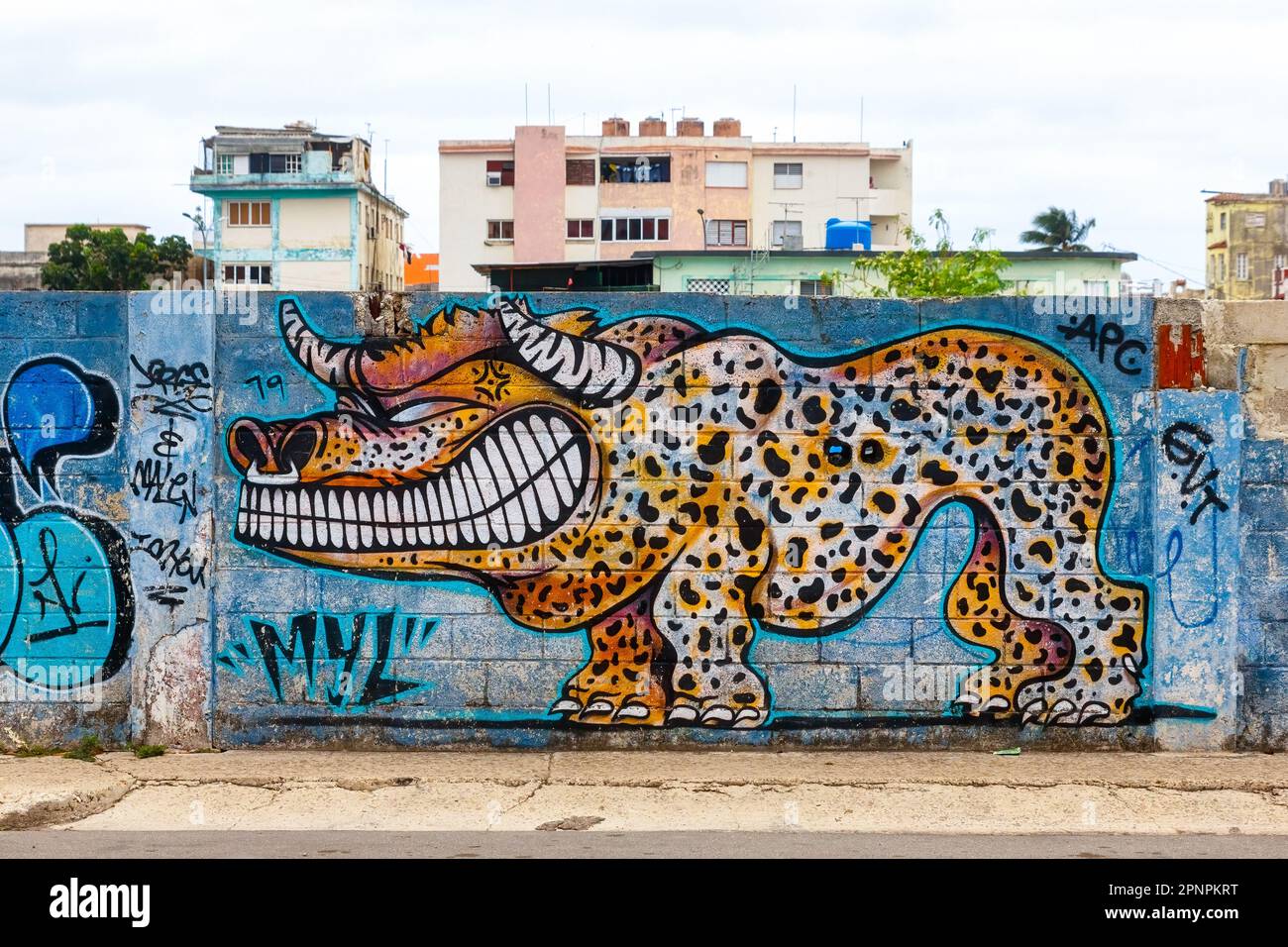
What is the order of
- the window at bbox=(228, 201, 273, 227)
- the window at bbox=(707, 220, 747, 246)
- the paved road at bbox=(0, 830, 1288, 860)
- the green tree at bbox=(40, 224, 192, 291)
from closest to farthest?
the paved road at bbox=(0, 830, 1288, 860) < the window at bbox=(707, 220, 747, 246) < the green tree at bbox=(40, 224, 192, 291) < the window at bbox=(228, 201, 273, 227)

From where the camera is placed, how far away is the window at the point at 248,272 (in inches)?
2632

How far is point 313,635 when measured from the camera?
8.06 metres

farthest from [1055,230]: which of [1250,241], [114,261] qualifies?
[114,261]

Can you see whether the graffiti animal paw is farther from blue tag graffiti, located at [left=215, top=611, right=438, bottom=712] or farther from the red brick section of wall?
the red brick section of wall

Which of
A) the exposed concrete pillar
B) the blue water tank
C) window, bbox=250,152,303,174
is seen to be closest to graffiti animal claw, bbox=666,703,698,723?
the exposed concrete pillar

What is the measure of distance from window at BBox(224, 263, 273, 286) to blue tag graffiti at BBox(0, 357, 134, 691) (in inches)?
2391

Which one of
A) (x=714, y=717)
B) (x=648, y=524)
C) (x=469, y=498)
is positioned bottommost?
(x=714, y=717)

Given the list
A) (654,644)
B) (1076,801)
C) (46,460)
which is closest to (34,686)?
(46,460)

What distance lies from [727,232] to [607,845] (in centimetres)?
6014

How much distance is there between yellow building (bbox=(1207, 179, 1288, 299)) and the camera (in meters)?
65.0

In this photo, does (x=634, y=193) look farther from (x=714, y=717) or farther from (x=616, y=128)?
(x=714, y=717)

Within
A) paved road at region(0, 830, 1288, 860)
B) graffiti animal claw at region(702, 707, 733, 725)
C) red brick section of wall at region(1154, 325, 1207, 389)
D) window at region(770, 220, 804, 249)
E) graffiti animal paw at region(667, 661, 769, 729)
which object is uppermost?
window at region(770, 220, 804, 249)

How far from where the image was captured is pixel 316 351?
7.99 m
